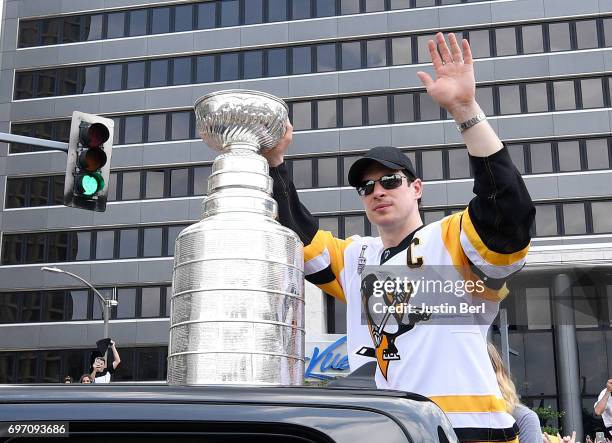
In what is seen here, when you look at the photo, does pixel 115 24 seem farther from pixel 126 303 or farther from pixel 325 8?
pixel 126 303

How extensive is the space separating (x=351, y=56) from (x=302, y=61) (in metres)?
2.38

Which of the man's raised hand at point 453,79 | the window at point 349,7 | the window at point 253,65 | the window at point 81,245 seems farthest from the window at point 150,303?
the man's raised hand at point 453,79

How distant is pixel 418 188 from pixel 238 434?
5.78 feet

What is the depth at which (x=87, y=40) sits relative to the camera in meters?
42.4

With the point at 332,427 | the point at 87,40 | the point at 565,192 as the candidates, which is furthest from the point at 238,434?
the point at 87,40

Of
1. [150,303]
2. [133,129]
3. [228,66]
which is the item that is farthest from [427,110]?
[150,303]

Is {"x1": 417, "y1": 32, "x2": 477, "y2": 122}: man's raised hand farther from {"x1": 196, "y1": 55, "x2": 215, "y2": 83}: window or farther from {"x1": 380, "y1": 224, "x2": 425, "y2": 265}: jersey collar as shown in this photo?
{"x1": 196, "y1": 55, "x2": 215, "y2": 83}: window

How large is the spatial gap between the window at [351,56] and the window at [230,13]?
575 cm

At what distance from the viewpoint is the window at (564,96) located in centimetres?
3662

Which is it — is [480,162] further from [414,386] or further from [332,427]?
[332,427]

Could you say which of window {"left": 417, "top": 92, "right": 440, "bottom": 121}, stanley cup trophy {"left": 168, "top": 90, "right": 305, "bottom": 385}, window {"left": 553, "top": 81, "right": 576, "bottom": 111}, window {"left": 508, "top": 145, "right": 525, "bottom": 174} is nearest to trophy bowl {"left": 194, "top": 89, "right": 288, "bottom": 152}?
stanley cup trophy {"left": 168, "top": 90, "right": 305, "bottom": 385}

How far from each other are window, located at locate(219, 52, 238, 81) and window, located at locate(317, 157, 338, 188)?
626cm

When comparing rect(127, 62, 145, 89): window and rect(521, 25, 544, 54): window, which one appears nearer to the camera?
rect(521, 25, 544, 54): window

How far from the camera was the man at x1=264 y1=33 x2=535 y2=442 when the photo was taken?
2453 mm
